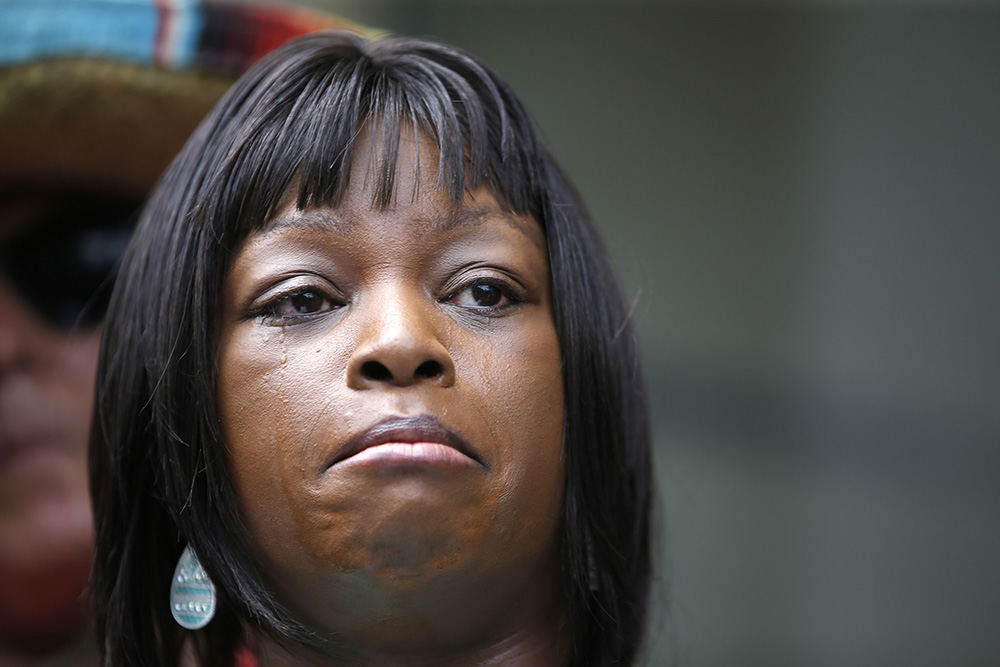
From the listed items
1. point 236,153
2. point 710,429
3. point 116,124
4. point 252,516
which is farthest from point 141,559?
point 710,429

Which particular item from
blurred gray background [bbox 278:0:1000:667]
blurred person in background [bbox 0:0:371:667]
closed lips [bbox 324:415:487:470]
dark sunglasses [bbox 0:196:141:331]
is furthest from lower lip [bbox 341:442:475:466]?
blurred gray background [bbox 278:0:1000:667]

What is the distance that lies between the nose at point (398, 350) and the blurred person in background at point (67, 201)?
54 centimetres

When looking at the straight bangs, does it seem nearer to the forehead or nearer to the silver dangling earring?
the forehead

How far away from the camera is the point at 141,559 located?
1.19 meters

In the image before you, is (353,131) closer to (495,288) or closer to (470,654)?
(495,288)

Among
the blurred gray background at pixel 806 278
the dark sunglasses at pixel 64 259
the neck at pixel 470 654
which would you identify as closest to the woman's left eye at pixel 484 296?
the neck at pixel 470 654

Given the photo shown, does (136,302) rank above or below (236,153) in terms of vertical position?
below

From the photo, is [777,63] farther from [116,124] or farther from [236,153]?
[236,153]

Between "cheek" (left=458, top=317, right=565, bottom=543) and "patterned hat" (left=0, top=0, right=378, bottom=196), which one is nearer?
"cheek" (left=458, top=317, right=565, bottom=543)

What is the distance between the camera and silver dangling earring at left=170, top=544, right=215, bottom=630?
1.10 m

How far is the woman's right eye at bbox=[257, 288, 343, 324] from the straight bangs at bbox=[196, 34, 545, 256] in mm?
78

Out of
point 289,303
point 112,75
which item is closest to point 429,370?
point 289,303

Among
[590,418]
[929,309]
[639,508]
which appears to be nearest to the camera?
[590,418]

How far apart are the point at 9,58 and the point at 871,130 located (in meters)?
2.37
